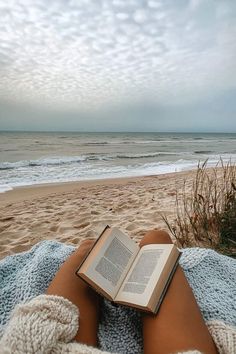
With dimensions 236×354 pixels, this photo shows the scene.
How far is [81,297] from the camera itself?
1.19m

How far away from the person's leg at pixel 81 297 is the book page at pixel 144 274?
12cm

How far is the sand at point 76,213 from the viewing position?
322cm

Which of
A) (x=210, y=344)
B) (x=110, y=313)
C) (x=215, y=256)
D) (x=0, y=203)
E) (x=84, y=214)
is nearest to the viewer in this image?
(x=210, y=344)

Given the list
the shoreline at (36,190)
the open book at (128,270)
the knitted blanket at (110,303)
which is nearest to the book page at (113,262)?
the open book at (128,270)

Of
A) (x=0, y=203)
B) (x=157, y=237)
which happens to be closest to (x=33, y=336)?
(x=157, y=237)

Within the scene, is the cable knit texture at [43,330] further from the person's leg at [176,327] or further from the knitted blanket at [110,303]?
the knitted blanket at [110,303]

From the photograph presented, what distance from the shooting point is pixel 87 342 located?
106 cm

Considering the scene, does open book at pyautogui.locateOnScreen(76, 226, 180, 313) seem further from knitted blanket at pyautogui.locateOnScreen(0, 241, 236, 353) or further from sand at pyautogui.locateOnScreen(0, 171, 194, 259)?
sand at pyautogui.locateOnScreen(0, 171, 194, 259)

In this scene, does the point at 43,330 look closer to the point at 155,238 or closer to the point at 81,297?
the point at 81,297

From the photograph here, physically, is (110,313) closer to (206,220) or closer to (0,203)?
(206,220)

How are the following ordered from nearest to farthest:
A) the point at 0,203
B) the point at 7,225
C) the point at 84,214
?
the point at 7,225, the point at 84,214, the point at 0,203

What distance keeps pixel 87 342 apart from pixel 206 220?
5.47ft

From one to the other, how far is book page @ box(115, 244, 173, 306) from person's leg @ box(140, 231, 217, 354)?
0.07m

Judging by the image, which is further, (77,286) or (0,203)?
(0,203)
